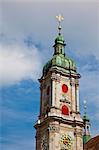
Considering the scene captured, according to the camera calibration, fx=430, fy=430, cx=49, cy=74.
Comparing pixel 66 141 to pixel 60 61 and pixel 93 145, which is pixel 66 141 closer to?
pixel 93 145

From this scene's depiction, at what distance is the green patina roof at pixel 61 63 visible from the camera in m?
55.3

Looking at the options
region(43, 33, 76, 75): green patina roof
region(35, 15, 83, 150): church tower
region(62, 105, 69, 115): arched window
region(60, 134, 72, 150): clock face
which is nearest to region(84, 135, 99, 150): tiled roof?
region(35, 15, 83, 150): church tower

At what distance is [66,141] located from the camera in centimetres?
5044

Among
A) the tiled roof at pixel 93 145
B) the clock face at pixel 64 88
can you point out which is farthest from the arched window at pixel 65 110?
the tiled roof at pixel 93 145

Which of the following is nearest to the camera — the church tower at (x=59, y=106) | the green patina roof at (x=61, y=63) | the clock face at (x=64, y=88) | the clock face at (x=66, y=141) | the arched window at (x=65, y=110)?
the clock face at (x=66, y=141)

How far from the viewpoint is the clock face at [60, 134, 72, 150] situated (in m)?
50.0

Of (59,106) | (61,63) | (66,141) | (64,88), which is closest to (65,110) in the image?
(59,106)

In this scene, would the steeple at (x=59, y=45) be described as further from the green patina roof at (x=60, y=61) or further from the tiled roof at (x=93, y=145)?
the tiled roof at (x=93, y=145)

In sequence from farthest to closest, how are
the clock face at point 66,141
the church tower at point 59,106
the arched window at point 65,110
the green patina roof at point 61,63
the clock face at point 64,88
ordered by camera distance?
1. the green patina roof at point 61,63
2. the clock face at point 64,88
3. the arched window at point 65,110
4. the church tower at point 59,106
5. the clock face at point 66,141

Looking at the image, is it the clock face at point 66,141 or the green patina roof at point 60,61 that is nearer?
the clock face at point 66,141

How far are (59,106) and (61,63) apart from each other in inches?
246

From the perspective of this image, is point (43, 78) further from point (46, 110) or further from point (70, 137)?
point (70, 137)

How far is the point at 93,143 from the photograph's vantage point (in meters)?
56.5

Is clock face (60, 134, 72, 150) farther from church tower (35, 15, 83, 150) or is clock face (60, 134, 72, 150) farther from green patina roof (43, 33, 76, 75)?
green patina roof (43, 33, 76, 75)
